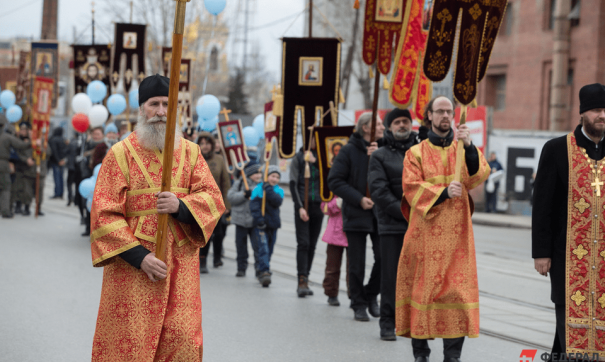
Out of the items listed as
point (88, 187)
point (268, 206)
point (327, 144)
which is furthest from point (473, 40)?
point (88, 187)

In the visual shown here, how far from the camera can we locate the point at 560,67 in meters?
31.5

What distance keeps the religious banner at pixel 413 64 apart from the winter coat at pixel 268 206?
79.5 inches

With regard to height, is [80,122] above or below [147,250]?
above

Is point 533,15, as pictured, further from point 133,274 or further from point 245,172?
point 133,274

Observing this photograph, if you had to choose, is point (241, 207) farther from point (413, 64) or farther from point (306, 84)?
point (413, 64)

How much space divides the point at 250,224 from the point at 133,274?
600 cm

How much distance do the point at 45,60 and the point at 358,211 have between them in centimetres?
1434

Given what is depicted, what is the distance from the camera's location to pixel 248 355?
6.21m

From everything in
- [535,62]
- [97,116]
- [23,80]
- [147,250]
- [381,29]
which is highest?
[535,62]

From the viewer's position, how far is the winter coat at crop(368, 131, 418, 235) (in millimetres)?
6664

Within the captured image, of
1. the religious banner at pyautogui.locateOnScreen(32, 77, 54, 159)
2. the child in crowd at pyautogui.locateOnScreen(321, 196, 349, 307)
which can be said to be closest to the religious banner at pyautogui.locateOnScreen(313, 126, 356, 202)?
the child in crowd at pyautogui.locateOnScreen(321, 196, 349, 307)

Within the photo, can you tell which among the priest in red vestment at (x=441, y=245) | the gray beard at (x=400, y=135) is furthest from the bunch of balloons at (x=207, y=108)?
the priest in red vestment at (x=441, y=245)

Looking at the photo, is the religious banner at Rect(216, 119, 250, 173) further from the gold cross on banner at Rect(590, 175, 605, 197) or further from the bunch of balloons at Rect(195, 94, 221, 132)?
the gold cross on banner at Rect(590, 175, 605, 197)

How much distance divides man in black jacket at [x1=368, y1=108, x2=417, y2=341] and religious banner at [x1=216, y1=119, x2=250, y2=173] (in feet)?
14.0
